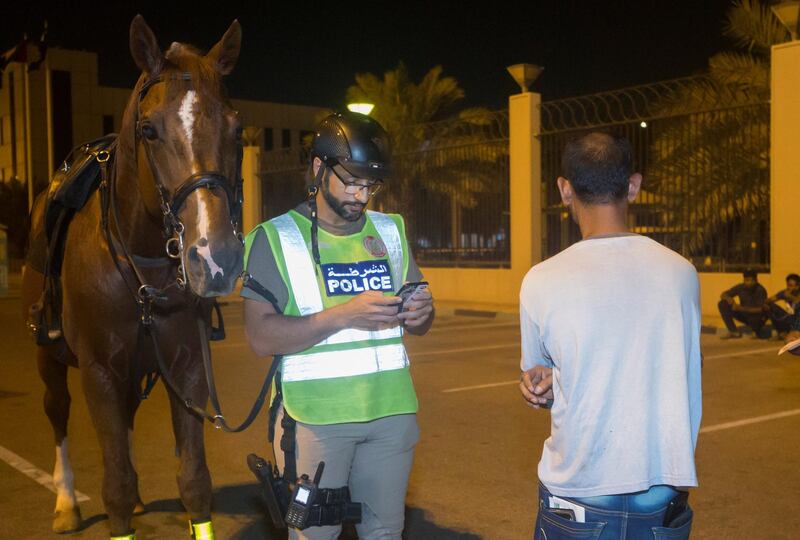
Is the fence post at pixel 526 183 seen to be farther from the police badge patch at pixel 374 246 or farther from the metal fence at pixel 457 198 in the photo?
the police badge patch at pixel 374 246

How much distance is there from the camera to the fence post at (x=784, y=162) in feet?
44.2

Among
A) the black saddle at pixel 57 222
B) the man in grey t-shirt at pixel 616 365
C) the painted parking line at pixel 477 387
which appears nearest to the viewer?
the man in grey t-shirt at pixel 616 365

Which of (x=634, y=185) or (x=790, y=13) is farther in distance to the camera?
(x=790, y=13)

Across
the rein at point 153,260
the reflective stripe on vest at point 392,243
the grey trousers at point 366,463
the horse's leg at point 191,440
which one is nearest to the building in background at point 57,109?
the rein at point 153,260

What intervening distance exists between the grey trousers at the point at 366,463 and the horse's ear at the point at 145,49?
144 cm

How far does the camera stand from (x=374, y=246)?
295 centimetres

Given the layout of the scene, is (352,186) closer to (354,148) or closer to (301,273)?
(354,148)

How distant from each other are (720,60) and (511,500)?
14.3 metres

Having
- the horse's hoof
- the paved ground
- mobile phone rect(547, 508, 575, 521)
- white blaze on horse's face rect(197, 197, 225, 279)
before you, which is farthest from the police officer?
the horse's hoof

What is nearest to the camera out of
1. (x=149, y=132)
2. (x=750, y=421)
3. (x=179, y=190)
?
(x=179, y=190)

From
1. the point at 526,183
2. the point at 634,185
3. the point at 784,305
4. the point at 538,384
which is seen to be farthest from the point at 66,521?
the point at 526,183

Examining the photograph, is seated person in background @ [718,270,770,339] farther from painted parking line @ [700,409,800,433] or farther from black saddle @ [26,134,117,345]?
black saddle @ [26,134,117,345]

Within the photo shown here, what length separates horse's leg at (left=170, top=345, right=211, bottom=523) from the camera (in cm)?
371

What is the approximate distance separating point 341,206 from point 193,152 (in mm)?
586
